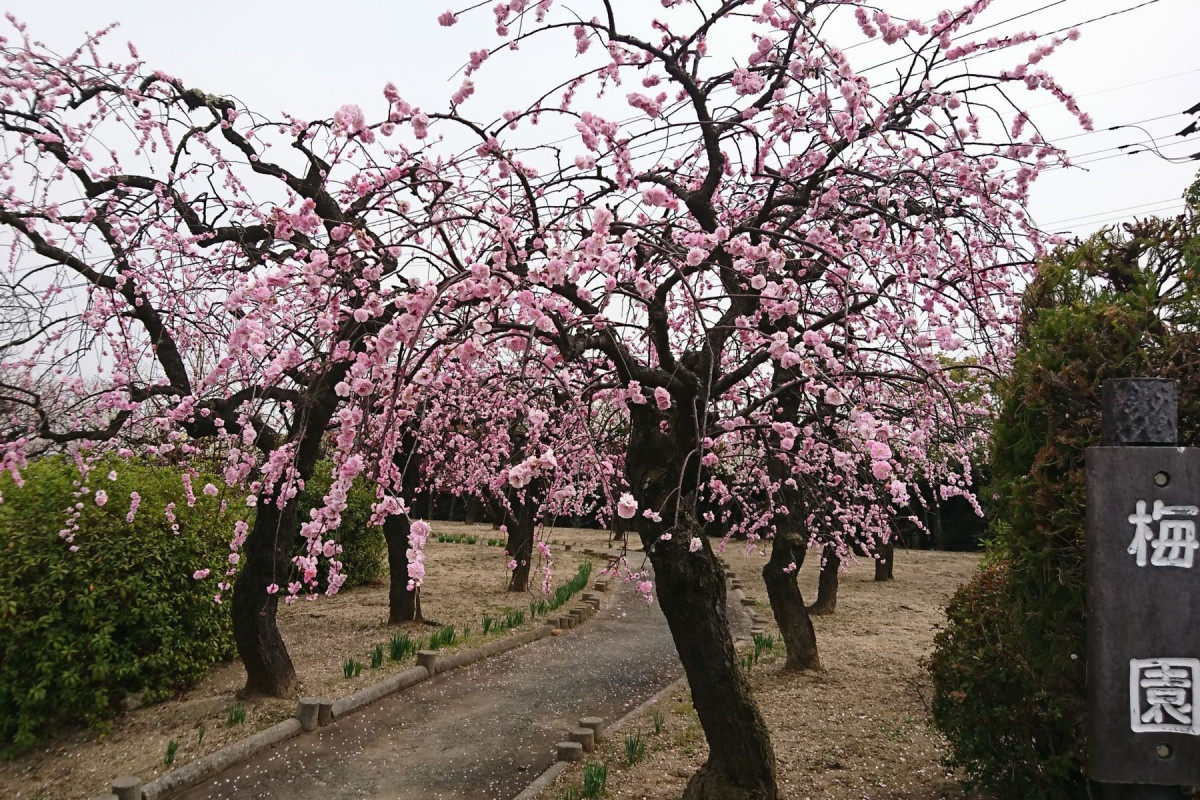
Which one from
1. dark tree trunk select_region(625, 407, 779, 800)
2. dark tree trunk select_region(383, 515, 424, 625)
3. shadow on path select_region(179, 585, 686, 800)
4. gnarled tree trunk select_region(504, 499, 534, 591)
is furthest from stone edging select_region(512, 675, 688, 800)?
gnarled tree trunk select_region(504, 499, 534, 591)

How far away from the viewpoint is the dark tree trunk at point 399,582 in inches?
330

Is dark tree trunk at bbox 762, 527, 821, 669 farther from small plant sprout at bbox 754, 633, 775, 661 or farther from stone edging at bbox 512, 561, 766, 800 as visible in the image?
stone edging at bbox 512, 561, 766, 800

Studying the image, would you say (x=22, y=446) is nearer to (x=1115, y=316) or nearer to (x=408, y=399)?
(x=408, y=399)

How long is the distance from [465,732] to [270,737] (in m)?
1.34

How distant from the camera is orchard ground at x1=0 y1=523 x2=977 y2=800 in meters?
4.19

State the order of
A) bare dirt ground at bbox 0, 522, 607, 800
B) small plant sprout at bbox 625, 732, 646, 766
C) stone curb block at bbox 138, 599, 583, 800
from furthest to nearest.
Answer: bare dirt ground at bbox 0, 522, 607, 800 < small plant sprout at bbox 625, 732, 646, 766 < stone curb block at bbox 138, 599, 583, 800

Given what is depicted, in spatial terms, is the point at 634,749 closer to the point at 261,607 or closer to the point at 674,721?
the point at 674,721

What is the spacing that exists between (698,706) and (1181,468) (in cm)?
253

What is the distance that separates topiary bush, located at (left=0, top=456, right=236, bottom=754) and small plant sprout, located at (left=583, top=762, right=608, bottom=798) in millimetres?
2932

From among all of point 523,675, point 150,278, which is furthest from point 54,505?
point 523,675

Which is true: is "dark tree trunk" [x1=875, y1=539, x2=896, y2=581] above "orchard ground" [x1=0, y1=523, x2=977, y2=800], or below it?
above

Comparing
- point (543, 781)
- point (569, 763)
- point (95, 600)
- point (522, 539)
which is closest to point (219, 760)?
point (95, 600)

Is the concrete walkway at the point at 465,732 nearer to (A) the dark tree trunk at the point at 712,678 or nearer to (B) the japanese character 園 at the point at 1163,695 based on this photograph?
(A) the dark tree trunk at the point at 712,678

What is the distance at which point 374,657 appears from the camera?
633 centimetres
